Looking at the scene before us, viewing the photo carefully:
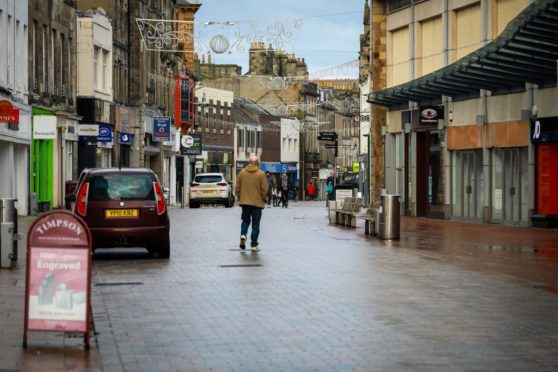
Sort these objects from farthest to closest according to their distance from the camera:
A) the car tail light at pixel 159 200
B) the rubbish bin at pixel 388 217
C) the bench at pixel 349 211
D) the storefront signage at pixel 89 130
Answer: the storefront signage at pixel 89 130, the bench at pixel 349 211, the rubbish bin at pixel 388 217, the car tail light at pixel 159 200

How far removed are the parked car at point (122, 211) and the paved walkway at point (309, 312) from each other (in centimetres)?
40

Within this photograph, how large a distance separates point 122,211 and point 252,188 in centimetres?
301

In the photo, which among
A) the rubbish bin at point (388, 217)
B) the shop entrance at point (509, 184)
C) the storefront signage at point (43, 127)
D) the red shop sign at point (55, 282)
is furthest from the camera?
the storefront signage at point (43, 127)

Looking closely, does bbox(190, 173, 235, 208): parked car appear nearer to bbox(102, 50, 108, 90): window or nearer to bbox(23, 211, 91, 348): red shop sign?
bbox(102, 50, 108, 90): window

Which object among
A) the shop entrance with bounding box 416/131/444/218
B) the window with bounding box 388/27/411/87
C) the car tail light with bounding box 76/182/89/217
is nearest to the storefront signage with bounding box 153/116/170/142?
the window with bounding box 388/27/411/87

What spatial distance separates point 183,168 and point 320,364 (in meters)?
79.6

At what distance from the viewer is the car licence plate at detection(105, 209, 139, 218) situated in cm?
2225

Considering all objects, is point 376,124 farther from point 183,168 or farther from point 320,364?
point 320,364

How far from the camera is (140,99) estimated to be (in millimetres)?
70875

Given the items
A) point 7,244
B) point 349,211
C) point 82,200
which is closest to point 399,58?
point 349,211

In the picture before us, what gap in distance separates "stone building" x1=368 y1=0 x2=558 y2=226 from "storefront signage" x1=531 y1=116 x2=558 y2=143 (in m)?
0.04

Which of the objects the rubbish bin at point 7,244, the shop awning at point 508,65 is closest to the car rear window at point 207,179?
the shop awning at point 508,65

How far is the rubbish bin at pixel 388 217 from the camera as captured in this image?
29.2 metres

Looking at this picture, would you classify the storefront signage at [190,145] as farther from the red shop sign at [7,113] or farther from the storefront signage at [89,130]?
the red shop sign at [7,113]
